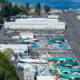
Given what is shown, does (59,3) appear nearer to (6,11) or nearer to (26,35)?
(6,11)

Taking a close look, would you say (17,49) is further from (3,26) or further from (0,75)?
(3,26)

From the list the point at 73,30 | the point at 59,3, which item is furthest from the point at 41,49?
the point at 59,3

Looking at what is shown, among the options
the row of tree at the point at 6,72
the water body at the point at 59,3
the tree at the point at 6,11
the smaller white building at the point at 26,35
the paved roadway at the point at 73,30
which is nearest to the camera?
the row of tree at the point at 6,72

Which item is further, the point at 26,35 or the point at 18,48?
the point at 26,35

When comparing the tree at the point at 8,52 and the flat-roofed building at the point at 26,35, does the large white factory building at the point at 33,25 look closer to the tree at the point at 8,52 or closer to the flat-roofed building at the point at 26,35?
the flat-roofed building at the point at 26,35

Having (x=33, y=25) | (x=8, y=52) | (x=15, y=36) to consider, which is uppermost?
(x=33, y=25)

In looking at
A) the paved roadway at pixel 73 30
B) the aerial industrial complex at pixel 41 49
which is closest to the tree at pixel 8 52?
the aerial industrial complex at pixel 41 49
